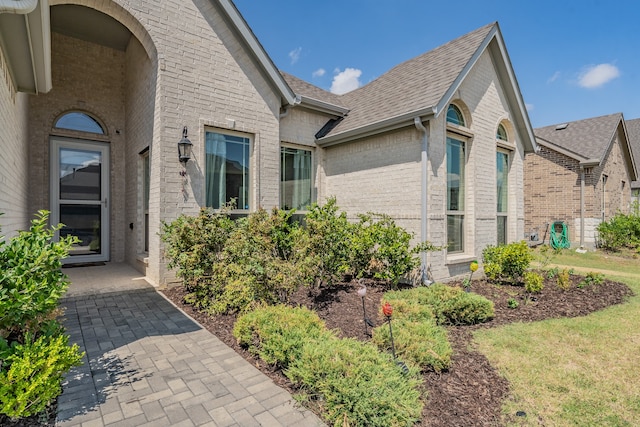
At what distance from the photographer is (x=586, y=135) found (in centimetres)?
1689

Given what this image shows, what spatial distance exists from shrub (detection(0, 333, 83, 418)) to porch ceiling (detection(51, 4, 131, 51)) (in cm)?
789

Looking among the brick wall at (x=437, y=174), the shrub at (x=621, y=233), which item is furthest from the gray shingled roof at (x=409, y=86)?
the shrub at (x=621, y=233)

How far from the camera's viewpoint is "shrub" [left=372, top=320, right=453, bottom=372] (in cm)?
344

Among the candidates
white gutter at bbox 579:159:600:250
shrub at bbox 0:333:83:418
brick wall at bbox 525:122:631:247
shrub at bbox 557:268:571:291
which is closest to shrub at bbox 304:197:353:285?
shrub at bbox 0:333:83:418

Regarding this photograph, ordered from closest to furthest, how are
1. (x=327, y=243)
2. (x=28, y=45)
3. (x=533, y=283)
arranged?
1. (x=28, y=45)
2. (x=327, y=243)
3. (x=533, y=283)

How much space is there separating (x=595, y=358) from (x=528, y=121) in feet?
26.4

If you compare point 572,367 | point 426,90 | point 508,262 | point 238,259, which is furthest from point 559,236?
point 238,259

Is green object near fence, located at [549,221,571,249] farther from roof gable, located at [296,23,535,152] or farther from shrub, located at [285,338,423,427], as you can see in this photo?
shrub, located at [285,338,423,427]

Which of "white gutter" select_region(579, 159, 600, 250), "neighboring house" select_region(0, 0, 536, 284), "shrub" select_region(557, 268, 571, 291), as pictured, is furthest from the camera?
"white gutter" select_region(579, 159, 600, 250)

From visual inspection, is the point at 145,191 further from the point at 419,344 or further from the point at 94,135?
the point at 419,344

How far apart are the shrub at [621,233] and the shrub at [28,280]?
18.8m

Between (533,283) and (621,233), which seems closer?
(533,283)

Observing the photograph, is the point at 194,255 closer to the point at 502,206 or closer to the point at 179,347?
the point at 179,347

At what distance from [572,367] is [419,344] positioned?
6.20 feet
